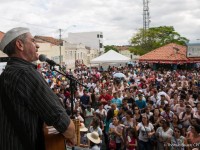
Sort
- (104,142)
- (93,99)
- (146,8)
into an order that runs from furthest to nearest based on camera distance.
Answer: (146,8)
(93,99)
(104,142)

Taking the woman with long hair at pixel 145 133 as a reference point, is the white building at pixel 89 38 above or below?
above

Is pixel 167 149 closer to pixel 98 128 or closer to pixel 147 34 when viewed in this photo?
pixel 98 128

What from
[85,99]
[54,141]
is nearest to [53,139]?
[54,141]

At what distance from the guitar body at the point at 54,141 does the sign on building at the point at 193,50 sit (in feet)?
88.7

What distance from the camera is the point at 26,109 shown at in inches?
64.6

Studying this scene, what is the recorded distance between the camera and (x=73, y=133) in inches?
68.7

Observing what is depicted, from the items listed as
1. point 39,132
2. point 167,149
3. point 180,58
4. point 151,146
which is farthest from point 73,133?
point 180,58

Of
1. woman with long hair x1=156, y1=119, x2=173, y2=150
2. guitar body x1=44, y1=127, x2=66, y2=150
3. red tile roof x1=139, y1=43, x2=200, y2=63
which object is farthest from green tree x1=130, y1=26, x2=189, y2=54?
guitar body x1=44, y1=127, x2=66, y2=150

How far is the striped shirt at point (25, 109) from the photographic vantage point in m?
1.62

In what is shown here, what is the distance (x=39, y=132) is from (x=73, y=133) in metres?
0.19

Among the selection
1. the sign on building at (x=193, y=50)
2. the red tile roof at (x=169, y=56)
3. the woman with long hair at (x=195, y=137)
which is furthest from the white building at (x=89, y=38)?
the woman with long hair at (x=195, y=137)

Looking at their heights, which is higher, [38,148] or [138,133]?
[38,148]

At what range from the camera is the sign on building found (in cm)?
2754

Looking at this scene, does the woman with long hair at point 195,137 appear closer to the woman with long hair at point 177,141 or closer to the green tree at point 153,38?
the woman with long hair at point 177,141
